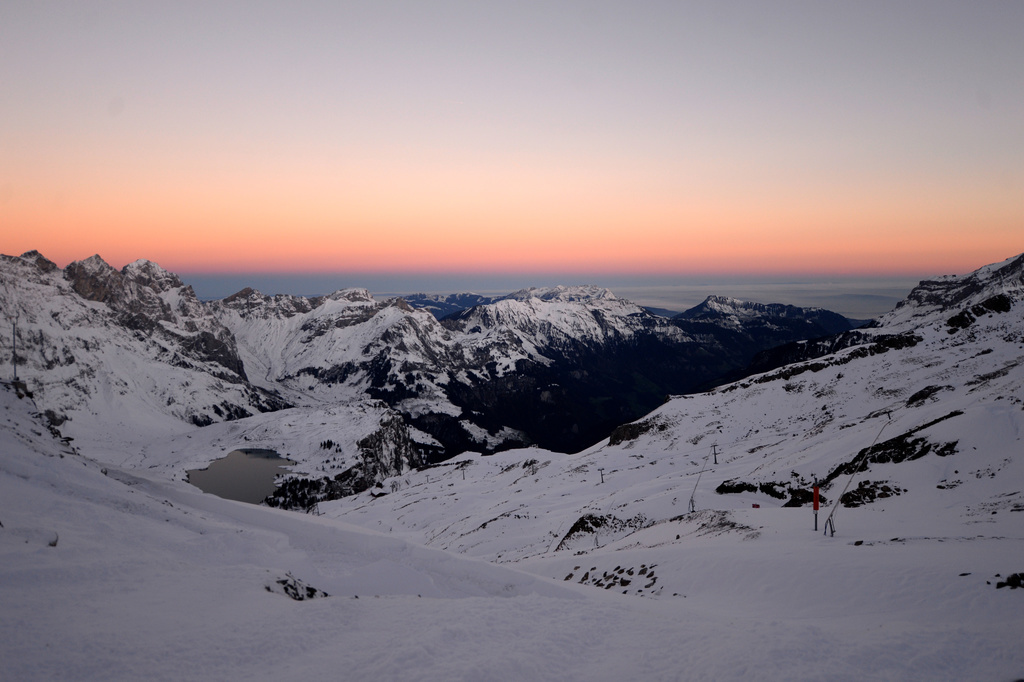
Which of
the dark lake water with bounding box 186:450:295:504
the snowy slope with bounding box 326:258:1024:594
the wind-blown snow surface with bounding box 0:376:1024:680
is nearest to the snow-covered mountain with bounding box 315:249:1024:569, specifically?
the snowy slope with bounding box 326:258:1024:594

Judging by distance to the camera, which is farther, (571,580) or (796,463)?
(796,463)

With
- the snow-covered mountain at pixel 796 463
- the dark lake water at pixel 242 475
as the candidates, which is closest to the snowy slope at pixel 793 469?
the snow-covered mountain at pixel 796 463

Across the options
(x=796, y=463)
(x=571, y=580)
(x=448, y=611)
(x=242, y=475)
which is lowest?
(x=242, y=475)

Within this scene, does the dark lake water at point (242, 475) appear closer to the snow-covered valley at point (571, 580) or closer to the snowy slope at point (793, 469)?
the snowy slope at point (793, 469)

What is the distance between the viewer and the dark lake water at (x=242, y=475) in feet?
422

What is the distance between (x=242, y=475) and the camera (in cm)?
14288

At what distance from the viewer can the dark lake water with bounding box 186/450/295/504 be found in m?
129

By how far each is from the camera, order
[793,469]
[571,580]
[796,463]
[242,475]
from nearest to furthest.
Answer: [571,580] → [793,469] → [796,463] → [242,475]

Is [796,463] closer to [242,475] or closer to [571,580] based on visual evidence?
[571,580]

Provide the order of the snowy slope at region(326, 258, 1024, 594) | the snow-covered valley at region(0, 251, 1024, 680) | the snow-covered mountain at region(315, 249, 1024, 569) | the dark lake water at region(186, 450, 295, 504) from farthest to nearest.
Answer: the dark lake water at region(186, 450, 295, 504) → the snow-covered mountain at region(315, 249, 1024, 569) → the snowy slope at region(326, 258, 1024, 594) → the snow-covered valley at region(0, 251, 1024, 680)

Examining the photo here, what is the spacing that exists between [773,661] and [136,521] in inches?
771

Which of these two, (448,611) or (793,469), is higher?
(448,611)

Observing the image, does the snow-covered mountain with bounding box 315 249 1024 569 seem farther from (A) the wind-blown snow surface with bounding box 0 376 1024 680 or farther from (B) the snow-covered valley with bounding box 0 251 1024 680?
(A) the wind-blown snow surface with bounding box 0 376 1024 680

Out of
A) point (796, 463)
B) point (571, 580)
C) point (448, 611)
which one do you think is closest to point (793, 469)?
point (796, 463)
